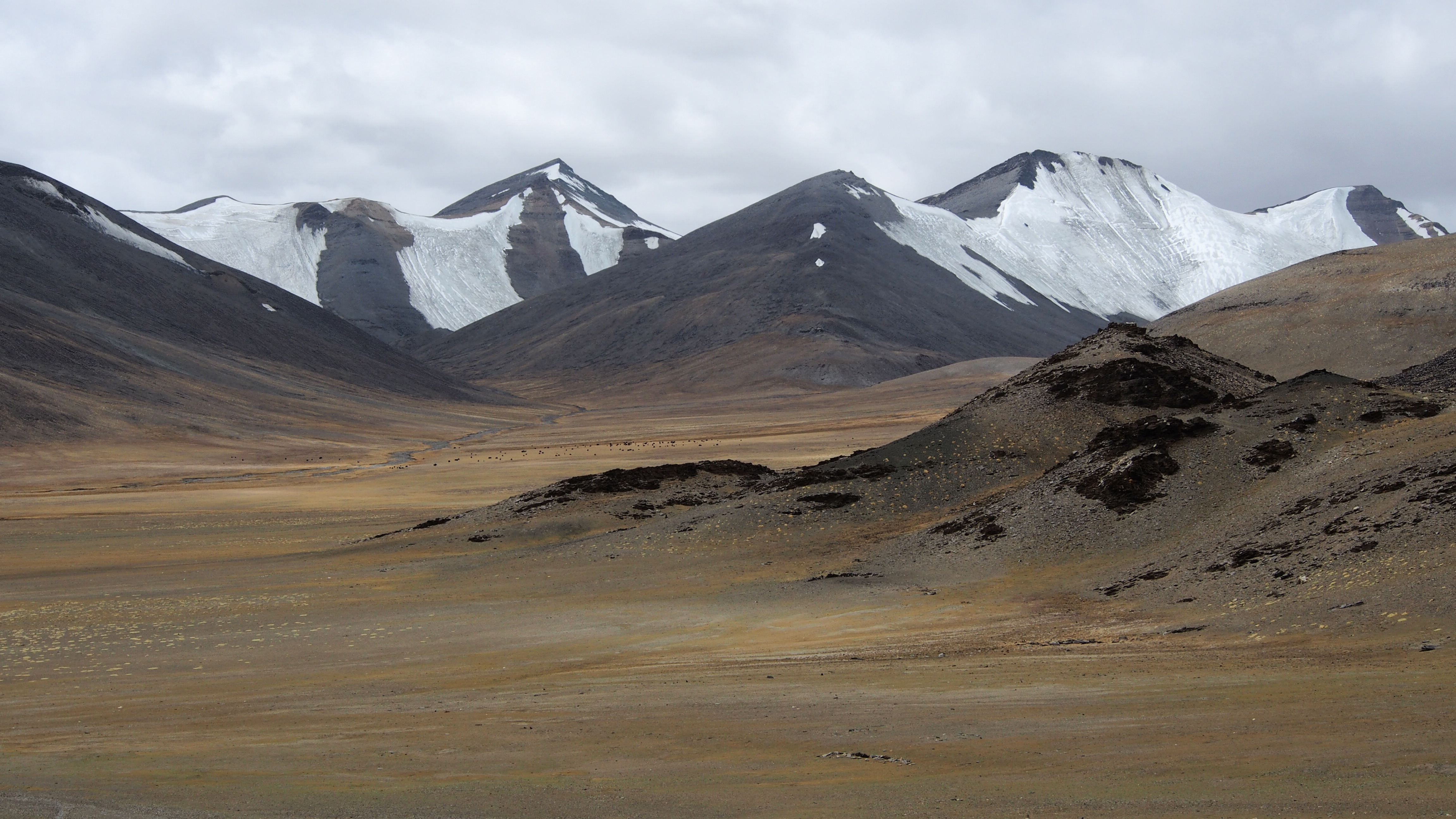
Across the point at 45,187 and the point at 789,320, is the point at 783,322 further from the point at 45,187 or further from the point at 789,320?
the point at 45,187

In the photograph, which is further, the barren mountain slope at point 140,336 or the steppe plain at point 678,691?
the barren mountain slope at point 140,336

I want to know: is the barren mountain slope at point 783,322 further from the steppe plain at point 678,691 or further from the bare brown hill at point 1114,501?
the steppe plain at point 678,691

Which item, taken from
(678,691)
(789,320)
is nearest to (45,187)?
(789,320)

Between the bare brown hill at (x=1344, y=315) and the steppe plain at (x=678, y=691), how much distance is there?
178ft

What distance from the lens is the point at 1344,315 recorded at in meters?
76.1

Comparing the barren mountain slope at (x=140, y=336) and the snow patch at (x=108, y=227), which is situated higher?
the snow patch at (x=108, y=227)

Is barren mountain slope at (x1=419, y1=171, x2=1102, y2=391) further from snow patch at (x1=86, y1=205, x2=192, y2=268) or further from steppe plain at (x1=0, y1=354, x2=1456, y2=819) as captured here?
steppe plain at (x1=0, y1=354, x2=1456, y2=819)

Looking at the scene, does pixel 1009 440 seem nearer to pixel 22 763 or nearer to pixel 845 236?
pixel 22 763

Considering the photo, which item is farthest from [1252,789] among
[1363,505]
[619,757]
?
[1363,505]

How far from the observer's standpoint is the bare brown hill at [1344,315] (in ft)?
232

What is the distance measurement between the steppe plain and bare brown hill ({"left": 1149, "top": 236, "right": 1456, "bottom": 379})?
2133 inches

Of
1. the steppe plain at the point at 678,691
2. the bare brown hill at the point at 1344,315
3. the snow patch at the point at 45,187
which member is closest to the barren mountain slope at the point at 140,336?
the snow patch at the point at 45,187

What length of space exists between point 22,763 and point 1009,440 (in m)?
26.6

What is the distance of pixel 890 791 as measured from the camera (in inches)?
368
